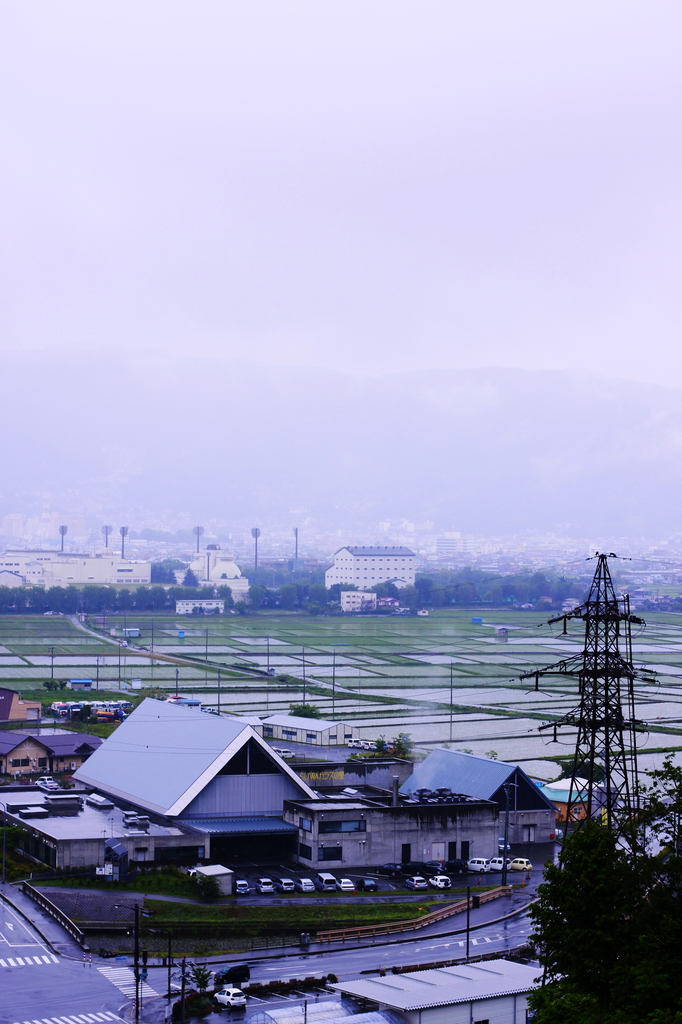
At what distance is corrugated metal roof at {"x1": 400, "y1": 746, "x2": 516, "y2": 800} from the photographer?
70.5 ft

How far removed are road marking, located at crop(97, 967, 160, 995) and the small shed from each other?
3.30 meters

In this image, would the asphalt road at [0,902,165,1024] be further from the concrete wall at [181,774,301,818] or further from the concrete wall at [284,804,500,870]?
the concrete wall at [284,804,500,870]

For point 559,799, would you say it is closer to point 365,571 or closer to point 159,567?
point 365,571

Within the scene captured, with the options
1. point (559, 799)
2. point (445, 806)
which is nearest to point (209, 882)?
point (445, 806)


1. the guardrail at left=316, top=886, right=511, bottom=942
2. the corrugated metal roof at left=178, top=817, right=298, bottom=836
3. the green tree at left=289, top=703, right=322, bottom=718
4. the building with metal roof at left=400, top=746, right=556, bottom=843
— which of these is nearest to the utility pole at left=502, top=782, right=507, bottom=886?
the building with metal roof at left=400, top=746, right=556, bottom=843

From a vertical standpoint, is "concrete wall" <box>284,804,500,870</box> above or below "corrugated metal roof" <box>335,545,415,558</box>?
below

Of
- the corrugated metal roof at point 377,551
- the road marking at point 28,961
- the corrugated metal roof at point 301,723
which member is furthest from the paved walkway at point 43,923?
the corrugated metal roof at point 377,551

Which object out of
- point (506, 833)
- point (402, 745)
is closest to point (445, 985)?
point (506, 833)

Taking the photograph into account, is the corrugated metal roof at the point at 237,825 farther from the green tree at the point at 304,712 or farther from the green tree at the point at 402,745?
the green tree at the point at 304,712

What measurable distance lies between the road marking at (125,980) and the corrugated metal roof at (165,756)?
5699mm

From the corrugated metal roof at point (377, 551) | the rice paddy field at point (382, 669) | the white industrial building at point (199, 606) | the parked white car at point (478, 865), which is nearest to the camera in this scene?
the parked white car at point (478, 865)

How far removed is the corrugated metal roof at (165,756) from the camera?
20188 millimetres

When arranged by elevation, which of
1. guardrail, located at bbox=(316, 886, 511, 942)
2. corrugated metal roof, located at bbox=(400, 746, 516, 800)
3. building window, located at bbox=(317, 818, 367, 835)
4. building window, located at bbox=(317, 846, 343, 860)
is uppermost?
corrugated metal roof, located at bbox=(400, 746, 516, 800)

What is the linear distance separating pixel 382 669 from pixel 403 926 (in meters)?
34.4
